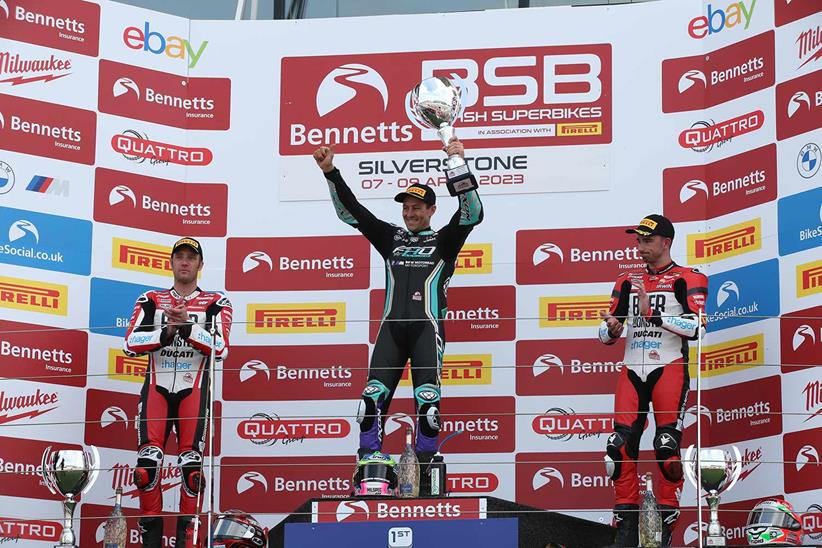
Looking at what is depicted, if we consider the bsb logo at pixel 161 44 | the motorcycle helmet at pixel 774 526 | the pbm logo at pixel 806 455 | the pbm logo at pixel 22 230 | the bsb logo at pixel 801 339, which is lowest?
the motorcycle helmet at pixel 774 526

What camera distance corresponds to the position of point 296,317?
9.96 m

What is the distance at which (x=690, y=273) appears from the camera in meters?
8.68

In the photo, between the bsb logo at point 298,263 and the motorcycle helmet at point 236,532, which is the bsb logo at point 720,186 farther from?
the motorcycle helmet at point 236,532

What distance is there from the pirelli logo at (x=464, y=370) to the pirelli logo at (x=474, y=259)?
1.62ft

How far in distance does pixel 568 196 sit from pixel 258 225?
71.1 inches

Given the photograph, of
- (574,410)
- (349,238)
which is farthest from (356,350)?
(574,410)

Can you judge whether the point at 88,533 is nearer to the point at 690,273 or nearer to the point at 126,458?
the point at 126,458

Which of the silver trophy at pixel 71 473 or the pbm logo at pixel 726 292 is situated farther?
the pbm logo at pixel 726 292

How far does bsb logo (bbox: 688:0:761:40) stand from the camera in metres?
9.80

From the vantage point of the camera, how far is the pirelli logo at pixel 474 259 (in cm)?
990

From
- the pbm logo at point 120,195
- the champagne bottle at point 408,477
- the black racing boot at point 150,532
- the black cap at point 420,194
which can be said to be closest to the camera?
the champagne bottle at point 408,477

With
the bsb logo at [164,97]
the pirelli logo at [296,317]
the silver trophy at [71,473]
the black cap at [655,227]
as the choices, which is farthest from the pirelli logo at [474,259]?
the silver trophy at [71,473]

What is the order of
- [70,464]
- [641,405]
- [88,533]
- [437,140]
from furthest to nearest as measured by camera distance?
[437,140]
[88,533]
[641,405]
[70,464]

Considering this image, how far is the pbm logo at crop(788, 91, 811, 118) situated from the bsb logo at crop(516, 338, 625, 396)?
1.56 meters
